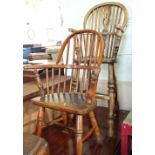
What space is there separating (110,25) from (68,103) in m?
1.07

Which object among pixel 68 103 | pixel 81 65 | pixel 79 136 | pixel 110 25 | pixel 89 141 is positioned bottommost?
pixel 89 141

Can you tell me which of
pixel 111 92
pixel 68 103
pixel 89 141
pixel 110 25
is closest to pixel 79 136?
pixel 68 103

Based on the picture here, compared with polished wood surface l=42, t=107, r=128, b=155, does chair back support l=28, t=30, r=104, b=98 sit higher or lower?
higher

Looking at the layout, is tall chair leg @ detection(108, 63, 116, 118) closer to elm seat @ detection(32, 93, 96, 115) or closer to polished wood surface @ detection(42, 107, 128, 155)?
polished wood surface @ detection(42, 107, 128, 155)

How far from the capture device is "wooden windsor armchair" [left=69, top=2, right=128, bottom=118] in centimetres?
176

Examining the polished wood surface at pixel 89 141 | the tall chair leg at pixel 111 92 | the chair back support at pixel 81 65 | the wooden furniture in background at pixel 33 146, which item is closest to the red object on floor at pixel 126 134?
the polished wood surface at pixel 89 141

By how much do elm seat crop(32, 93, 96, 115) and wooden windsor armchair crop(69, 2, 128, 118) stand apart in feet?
1.20

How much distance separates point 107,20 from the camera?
205cm

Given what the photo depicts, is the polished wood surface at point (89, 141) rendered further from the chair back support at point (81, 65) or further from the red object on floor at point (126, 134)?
the chair back support at point (81, 65)

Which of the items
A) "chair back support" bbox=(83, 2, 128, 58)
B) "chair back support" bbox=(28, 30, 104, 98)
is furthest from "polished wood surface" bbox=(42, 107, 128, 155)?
"chair back support" bbox=(83, 2, 128, 58)

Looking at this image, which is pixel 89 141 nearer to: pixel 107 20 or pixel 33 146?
pixel 33 146
